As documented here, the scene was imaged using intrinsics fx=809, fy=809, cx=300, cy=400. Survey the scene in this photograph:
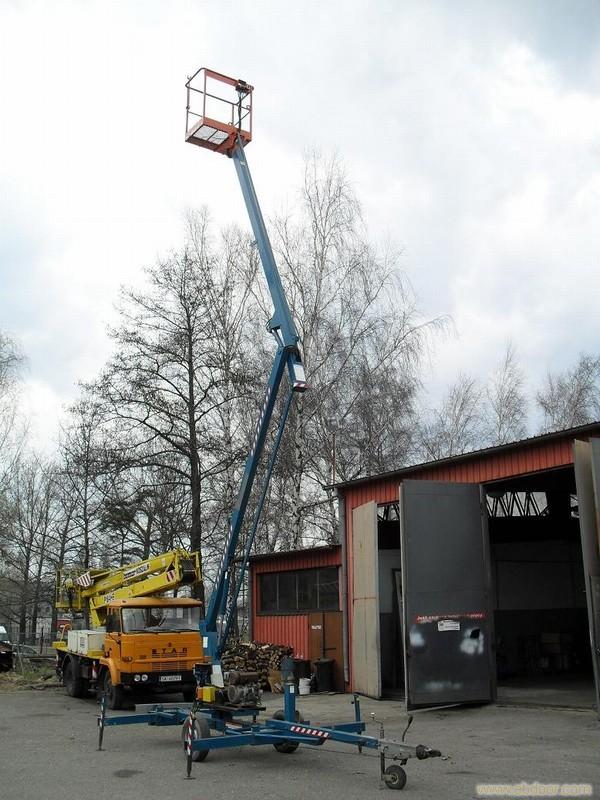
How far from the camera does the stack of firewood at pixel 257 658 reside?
19.2 m

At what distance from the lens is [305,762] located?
31.4 ft

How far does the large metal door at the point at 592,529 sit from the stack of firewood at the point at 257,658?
8.79 m

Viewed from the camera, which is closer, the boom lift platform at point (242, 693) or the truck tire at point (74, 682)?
the boom lift platform at point (242, 693)

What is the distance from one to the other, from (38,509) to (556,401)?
30.1 meters

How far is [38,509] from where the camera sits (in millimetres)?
48156

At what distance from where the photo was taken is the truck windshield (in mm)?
16609

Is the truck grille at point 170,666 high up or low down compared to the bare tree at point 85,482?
down

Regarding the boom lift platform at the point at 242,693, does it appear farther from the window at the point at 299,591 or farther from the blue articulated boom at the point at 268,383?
the window at the point at 299,591

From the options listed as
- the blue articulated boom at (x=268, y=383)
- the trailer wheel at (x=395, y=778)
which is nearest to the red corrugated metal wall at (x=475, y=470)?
the blue articulated boom at (x=268, y=383)

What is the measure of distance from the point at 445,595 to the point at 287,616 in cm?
759

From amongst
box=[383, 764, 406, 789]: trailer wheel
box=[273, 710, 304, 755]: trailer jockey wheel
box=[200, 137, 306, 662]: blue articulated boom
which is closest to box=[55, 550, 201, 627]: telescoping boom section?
box=[200, 137, 306, 662]: blue articulated boom

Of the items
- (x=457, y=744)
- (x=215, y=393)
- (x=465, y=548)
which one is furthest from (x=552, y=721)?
(x=215, y=393)

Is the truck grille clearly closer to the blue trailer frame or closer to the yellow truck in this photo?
the yellow truck

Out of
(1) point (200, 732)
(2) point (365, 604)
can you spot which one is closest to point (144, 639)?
(2) point (365, 604)
